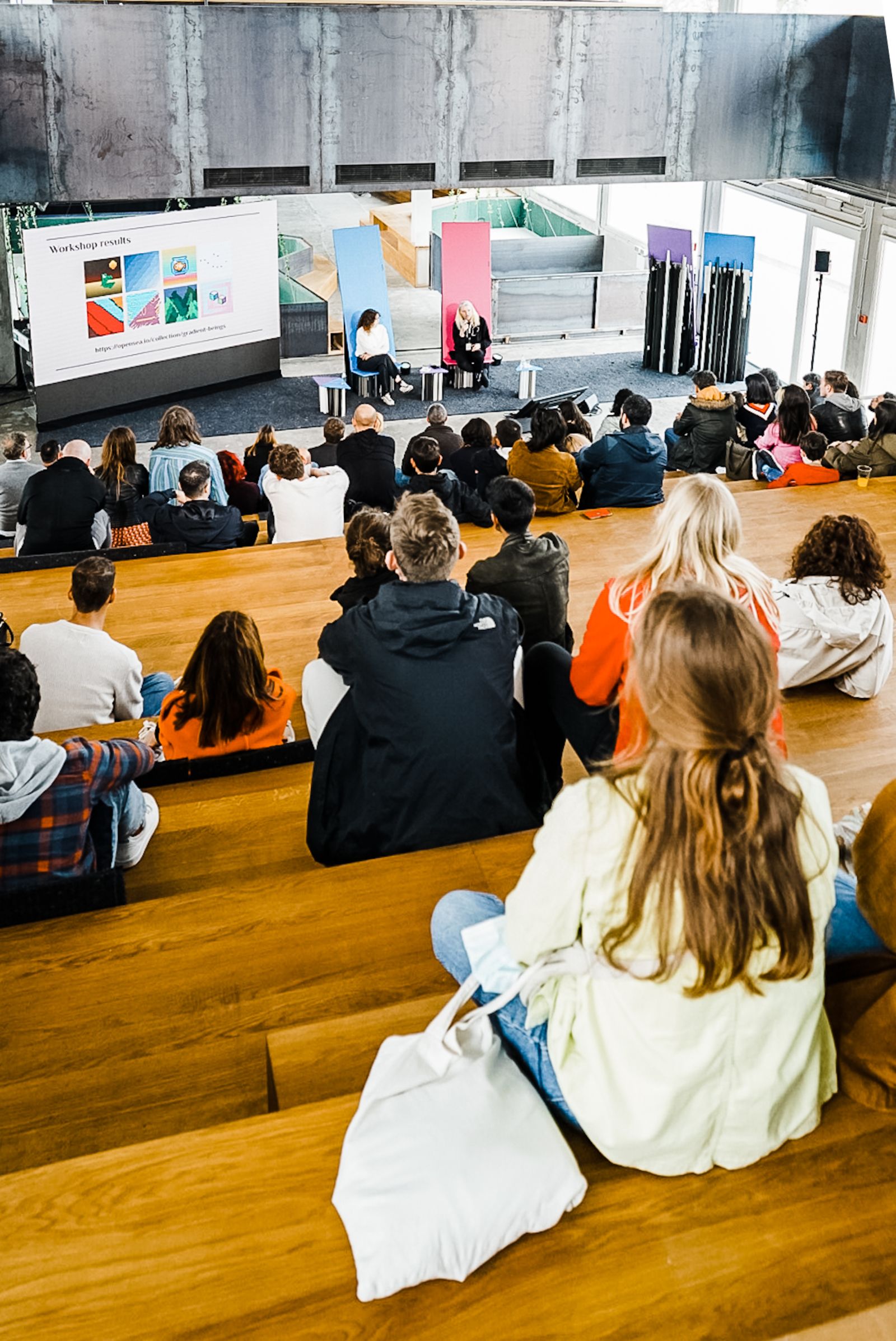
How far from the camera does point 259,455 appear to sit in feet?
29.4

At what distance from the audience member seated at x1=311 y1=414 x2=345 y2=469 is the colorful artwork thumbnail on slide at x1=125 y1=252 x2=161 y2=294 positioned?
4.83 meters

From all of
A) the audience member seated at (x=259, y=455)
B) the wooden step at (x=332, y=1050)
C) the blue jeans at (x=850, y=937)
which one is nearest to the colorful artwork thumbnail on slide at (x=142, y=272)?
the audience member seated at (x=259, y=455)

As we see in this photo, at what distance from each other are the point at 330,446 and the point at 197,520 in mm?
1778

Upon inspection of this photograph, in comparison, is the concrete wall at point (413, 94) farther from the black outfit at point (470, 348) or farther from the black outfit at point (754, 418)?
the black outfit at point (754, 418)

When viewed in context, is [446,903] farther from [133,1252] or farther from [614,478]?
[614,478]

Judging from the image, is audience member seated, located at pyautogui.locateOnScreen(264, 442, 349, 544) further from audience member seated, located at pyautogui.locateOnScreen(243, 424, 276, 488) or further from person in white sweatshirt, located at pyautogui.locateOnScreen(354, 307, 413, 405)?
person in white sweatshirt, located at pyautogui.locateOnScreen(354, 307, 413, 405)

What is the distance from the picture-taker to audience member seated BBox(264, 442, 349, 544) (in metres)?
7.31

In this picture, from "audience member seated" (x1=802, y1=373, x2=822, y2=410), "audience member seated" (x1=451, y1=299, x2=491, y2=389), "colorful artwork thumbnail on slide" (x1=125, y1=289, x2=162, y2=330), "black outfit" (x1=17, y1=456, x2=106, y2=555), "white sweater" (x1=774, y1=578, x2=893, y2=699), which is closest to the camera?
"white sweater" (x1=774, y1=578, x2=893, y2=699)

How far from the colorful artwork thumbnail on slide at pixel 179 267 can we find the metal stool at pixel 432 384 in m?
2.63

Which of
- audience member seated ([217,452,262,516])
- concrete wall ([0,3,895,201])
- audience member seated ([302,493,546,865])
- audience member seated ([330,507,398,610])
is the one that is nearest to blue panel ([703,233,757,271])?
concrete wall ([0,3,895,201])

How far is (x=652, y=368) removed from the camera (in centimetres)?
1440

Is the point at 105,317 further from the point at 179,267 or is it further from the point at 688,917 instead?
the point at 688,917

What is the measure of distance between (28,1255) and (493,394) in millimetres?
12315

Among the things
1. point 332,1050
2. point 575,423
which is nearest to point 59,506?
point 575,423
